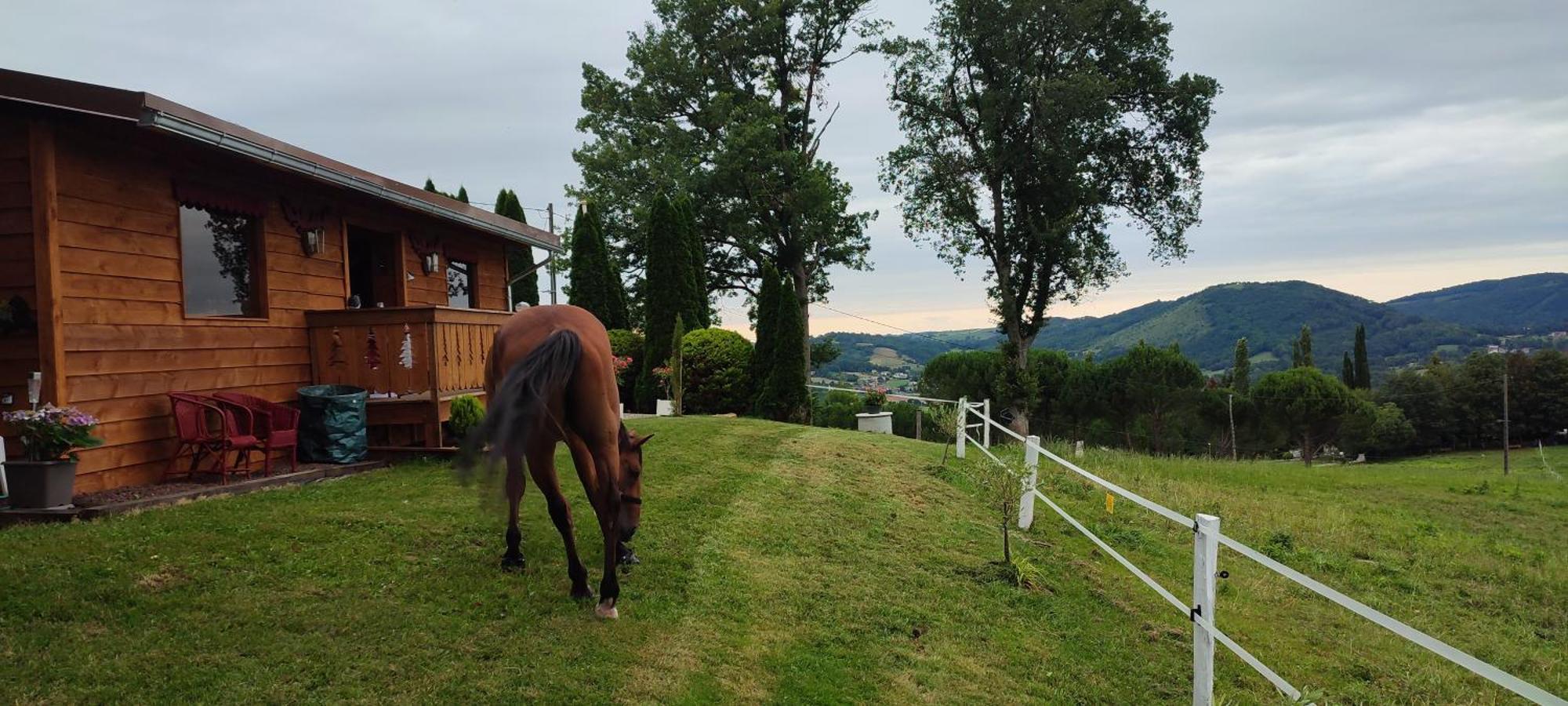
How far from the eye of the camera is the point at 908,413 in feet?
135

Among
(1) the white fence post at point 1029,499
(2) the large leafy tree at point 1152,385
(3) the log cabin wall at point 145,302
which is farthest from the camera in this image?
(2) the large leafy tree at point 1152,385

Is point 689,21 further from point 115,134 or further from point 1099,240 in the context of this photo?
point 115,134

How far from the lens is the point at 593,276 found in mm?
23969

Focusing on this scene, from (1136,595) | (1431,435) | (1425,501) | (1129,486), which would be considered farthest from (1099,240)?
(1431,435)

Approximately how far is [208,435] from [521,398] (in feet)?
16.9

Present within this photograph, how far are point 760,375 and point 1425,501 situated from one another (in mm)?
13199

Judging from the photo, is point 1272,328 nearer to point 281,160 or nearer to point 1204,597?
point 1204,597

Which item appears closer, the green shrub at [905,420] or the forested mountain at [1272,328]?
the green shrub at [905,420]

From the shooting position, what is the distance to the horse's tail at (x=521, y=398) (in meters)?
3.61

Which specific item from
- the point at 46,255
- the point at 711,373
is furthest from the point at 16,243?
the point at 711,373

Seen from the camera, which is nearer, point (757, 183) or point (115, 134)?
point (115, 134)

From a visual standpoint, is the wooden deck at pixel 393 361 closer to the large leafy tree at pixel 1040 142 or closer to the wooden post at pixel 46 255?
the wooden post at pixel 46 255

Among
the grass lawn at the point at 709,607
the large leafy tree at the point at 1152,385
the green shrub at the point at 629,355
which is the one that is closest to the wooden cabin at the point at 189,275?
the grass lawn at the point at 709,607

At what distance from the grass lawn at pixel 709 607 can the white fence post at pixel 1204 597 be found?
0.55 m
